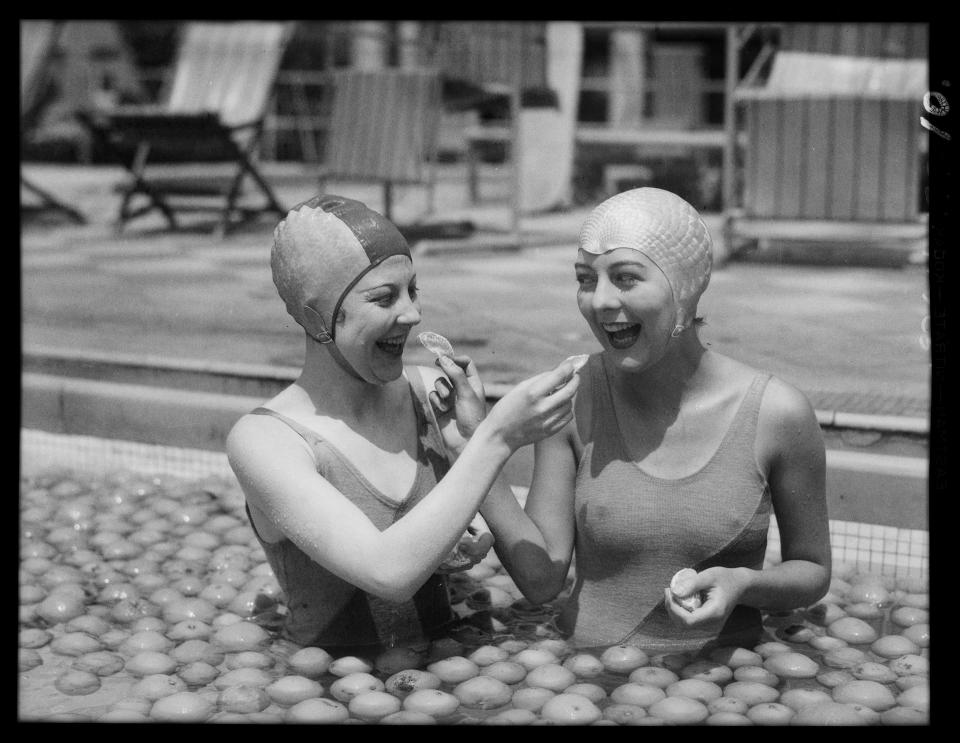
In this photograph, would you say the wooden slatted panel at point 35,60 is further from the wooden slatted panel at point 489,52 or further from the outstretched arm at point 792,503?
the outstretched arm at point 792,503

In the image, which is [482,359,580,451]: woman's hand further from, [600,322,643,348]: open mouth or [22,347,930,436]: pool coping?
[22,347,930,436]: pool coping

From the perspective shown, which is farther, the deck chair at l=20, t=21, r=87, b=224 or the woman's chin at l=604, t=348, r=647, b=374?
the deck chair at l=20, t=21, r=87, b=224

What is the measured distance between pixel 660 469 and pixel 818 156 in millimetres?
5599

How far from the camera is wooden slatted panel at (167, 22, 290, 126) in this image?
10125 mm

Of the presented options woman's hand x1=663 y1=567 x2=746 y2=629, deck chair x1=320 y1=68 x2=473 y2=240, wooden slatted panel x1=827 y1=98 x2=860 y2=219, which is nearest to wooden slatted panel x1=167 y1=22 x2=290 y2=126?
deck chair x1=320 y1=68 x2=473 y2=240

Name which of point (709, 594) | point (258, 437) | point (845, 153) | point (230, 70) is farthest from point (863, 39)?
point (258, 437)

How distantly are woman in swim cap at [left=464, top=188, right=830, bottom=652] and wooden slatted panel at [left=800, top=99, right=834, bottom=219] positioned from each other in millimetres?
5386

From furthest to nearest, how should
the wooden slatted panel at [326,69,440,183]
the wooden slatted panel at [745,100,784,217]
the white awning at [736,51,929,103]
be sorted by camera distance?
the wooden slatted panel at [326,69,440,183]
the white awning at [736,51,929,103]
the wooden slatted panel at [745,100,784,217]

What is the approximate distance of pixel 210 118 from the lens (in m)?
9.28

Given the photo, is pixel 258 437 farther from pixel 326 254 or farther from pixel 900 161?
pixel 900 161

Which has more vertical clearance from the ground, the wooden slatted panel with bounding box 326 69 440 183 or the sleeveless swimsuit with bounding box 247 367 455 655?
the wooden slatted panel with bounding box 326 69 440 183

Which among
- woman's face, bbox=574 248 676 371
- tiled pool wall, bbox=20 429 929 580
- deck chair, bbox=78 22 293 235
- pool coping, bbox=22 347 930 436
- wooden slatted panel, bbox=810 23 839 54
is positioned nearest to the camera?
woman's face, bbox=574 248 676 371

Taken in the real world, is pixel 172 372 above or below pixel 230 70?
below

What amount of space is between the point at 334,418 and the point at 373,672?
63cm
